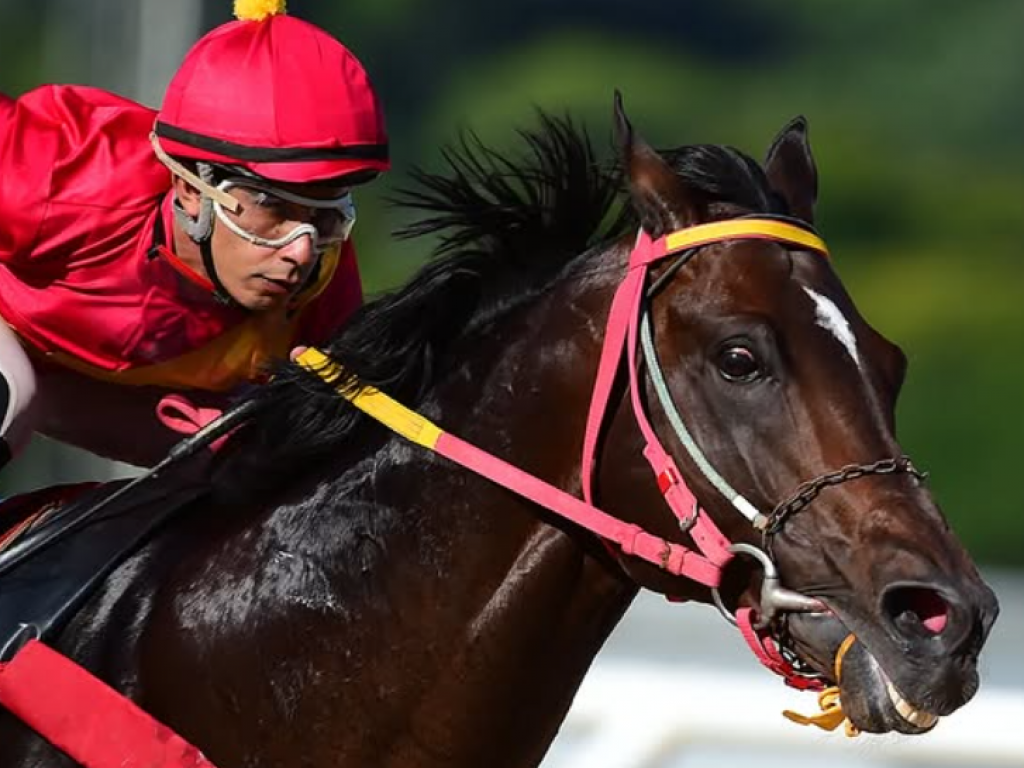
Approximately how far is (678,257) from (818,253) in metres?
0.19

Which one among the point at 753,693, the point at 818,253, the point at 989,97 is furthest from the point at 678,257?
the point at 989,97

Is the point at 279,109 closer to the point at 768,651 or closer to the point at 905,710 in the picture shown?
the point at 768,651

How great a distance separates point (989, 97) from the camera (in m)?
11.3

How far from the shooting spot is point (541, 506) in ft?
10.2

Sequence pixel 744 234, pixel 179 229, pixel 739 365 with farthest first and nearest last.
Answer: pixel 179 229
pixel 744 234
pixel 739 365

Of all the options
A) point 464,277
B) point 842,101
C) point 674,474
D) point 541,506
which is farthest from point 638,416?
point 842,101

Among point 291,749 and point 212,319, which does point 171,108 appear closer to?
point 212,319

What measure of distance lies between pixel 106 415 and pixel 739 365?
4.38 ft

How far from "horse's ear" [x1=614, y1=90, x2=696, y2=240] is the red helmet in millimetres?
459

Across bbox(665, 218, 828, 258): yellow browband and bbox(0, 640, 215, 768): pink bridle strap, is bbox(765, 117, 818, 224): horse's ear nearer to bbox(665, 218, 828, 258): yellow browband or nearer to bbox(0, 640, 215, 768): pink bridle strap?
bbox(665, 218, 828, 258): yellow browband

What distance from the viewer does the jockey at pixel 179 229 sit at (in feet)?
11.0

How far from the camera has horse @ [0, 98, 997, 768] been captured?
2.84m

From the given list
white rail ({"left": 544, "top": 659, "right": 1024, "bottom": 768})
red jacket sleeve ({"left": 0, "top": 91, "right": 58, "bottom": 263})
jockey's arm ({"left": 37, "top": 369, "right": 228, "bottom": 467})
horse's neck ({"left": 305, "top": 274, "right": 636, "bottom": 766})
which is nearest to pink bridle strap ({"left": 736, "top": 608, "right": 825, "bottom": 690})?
horse's neck ({"left": 305, "top": 274, "right": 636, "bottom": 766})

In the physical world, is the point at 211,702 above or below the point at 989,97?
above
